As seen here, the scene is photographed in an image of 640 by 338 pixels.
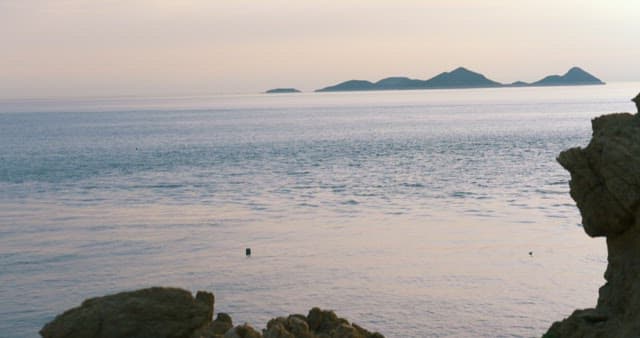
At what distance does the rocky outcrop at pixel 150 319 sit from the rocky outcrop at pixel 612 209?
225 inches

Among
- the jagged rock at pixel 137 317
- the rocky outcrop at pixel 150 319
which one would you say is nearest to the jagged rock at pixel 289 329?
the rocky outcrop at pixel 150 319

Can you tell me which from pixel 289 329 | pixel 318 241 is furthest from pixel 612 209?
pixel 318 241

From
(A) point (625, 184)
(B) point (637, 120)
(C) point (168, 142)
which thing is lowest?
(C) point (168, 142)

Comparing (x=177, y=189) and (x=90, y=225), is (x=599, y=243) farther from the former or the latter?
(x=177, y=189)

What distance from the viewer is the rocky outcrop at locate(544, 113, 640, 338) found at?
1439 centimetres

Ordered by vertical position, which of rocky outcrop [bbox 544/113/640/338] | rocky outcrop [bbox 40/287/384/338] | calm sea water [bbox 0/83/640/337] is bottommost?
calm sea water [bbox 0/83/640/337]

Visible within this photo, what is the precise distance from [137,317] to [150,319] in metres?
0.30

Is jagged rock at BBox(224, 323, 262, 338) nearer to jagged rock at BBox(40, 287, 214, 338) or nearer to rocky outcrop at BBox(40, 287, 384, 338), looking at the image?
rocky outcrop at BBox(40, 287, 384, 338)

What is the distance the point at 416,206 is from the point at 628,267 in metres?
30.1

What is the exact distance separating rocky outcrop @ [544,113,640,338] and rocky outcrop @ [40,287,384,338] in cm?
571

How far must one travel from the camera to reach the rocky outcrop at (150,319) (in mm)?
19547

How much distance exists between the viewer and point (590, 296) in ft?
85.9

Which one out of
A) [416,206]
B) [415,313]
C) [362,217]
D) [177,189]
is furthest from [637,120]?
[177,189]

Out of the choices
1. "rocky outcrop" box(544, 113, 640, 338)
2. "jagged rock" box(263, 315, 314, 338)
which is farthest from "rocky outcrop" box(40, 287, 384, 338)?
"rocky outcrop" box(544, 113, 640, 338)
